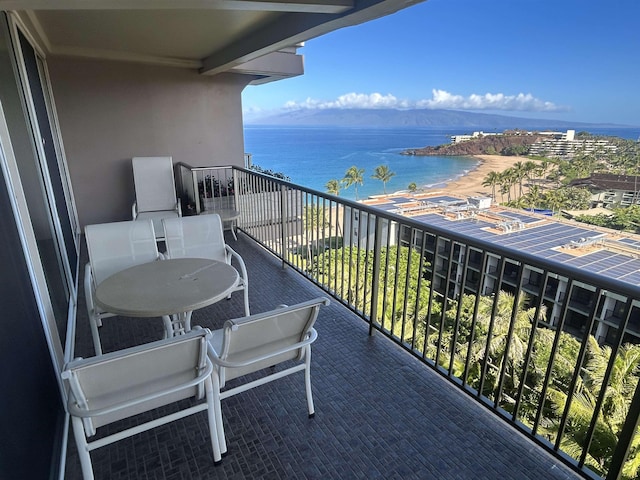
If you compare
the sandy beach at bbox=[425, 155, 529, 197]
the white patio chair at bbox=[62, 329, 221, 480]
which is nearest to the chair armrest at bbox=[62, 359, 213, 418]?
the white patio chair at bbox=[62, 329, 221, 480]

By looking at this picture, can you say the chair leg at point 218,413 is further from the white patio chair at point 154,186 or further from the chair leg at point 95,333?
the white patio chair at point 154,186

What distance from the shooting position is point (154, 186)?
230 inches

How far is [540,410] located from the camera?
6.28 feet

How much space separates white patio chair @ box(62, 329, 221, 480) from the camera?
4.33 feet

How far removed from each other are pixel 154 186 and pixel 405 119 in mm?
65640

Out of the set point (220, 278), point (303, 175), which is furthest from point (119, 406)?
point (303, 175)

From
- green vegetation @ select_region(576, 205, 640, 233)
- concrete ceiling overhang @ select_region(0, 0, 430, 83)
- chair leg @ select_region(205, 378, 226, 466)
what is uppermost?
concrete ceiling overhang @ select_region(0, 0, 430, 83)

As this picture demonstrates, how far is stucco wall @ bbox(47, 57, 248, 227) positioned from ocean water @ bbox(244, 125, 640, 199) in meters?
30.9

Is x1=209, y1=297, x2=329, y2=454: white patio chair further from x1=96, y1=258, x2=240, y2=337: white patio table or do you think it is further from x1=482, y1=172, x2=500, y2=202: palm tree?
x1=482, y1=172, x2=500, y2=202: palm tree

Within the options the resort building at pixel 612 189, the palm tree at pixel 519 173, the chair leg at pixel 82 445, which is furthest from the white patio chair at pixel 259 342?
the palm tree at pixel 519 173

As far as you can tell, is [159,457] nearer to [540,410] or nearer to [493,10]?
[540,410]

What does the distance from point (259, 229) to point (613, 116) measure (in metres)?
51.7

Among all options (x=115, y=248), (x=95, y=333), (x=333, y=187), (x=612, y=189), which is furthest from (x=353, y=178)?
(x=95, y=333)

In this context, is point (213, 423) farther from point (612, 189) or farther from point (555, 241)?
point (612, 189)
